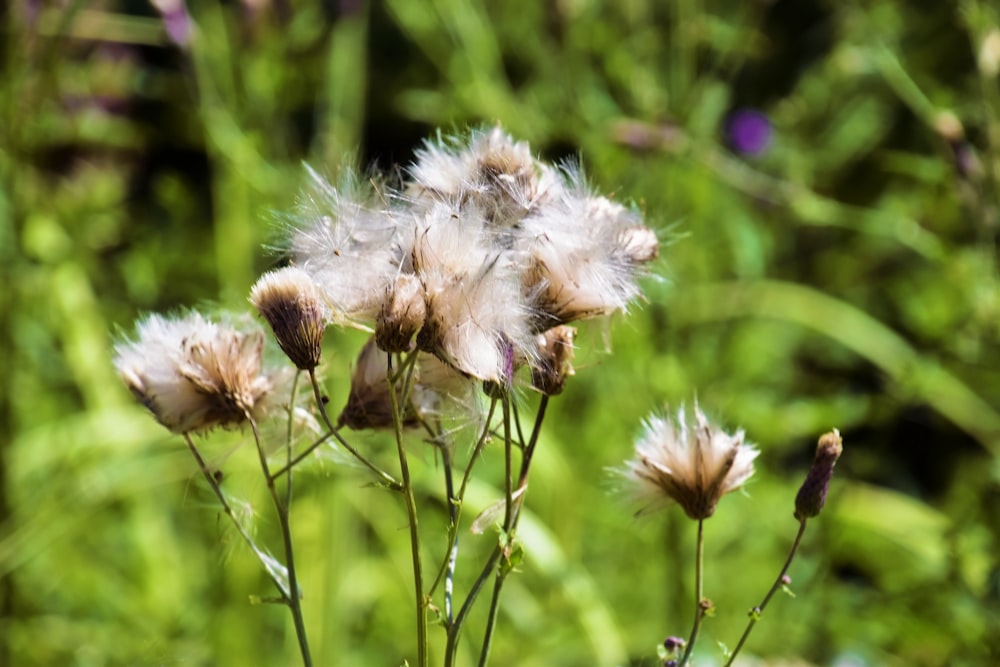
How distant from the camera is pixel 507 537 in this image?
518mm

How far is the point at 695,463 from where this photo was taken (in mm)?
571

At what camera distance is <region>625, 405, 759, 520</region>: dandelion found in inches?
22.3

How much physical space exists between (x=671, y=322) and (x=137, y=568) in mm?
759

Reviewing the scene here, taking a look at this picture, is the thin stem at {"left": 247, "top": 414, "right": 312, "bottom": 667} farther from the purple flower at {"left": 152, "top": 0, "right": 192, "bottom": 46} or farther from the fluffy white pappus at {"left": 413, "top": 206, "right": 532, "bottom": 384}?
the purple flower at {"left": 152, "top": 0, "right": 192, "bottom": 46}

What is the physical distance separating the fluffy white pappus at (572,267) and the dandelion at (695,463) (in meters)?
0.08

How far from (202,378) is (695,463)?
24 cm

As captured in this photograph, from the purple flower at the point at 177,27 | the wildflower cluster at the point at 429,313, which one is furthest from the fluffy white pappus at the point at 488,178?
the purple flower at the point at 177,27

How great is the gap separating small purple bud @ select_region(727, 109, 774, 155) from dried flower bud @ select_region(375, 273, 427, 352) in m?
1.22

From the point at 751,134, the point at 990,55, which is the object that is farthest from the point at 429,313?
the point at 751,134

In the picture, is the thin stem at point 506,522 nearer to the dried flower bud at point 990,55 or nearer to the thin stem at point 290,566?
the thin stem at point 290,566

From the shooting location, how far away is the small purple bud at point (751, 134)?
164 centimetres

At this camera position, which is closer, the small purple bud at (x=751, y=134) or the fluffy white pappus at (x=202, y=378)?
the fluffy white pappus at (x=202, y=378)

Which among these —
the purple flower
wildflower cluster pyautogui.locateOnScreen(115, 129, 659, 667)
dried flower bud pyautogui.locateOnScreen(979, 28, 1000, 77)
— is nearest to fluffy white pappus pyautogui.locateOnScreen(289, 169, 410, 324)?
wildflower cluster pyautogui.locateOnScreen(115, 129, 659, 667)

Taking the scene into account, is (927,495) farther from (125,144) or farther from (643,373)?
(125,144)
